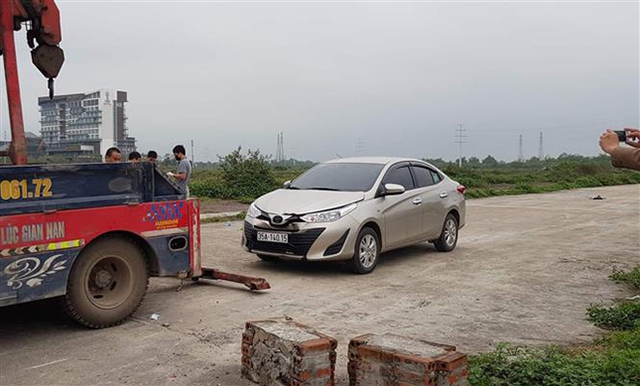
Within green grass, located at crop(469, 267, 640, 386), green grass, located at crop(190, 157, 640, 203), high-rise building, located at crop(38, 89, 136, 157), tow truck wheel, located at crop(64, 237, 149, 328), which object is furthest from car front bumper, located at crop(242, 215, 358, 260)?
green grass, located at crop(190, 157, 640, 203)

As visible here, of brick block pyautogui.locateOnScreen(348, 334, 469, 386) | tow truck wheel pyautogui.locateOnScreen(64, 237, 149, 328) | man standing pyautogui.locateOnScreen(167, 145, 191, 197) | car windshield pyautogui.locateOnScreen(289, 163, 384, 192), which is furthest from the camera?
man standing pyautogui.locateOnScreen(167, 145, 191, 197)

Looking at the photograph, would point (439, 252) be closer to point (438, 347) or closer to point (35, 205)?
point (438, 347)

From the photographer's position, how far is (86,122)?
424 inches

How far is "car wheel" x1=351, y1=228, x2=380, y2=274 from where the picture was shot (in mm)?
8305

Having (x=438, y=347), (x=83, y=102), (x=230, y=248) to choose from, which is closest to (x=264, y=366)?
(x=438, y=347)

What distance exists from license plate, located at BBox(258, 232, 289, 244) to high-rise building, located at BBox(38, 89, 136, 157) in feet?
8.05

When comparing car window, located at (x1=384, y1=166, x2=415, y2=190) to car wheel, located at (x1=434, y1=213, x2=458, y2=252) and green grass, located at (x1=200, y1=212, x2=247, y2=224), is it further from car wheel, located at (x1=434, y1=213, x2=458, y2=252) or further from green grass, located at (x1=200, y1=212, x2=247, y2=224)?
green grass, located at (x1=200, y1=212, x2=247, y2=224)

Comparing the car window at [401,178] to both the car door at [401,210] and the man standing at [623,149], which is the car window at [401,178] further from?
the man standing at [623,149]

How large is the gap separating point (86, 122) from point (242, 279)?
520cm

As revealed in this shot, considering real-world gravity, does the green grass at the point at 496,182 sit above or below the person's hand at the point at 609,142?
below

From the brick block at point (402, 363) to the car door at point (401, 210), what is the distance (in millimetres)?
4479

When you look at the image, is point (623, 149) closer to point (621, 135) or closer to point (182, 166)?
point (621, 135)

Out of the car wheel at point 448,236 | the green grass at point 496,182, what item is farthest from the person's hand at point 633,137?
the green grass at point 496,182

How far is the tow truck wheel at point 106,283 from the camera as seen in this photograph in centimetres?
552
